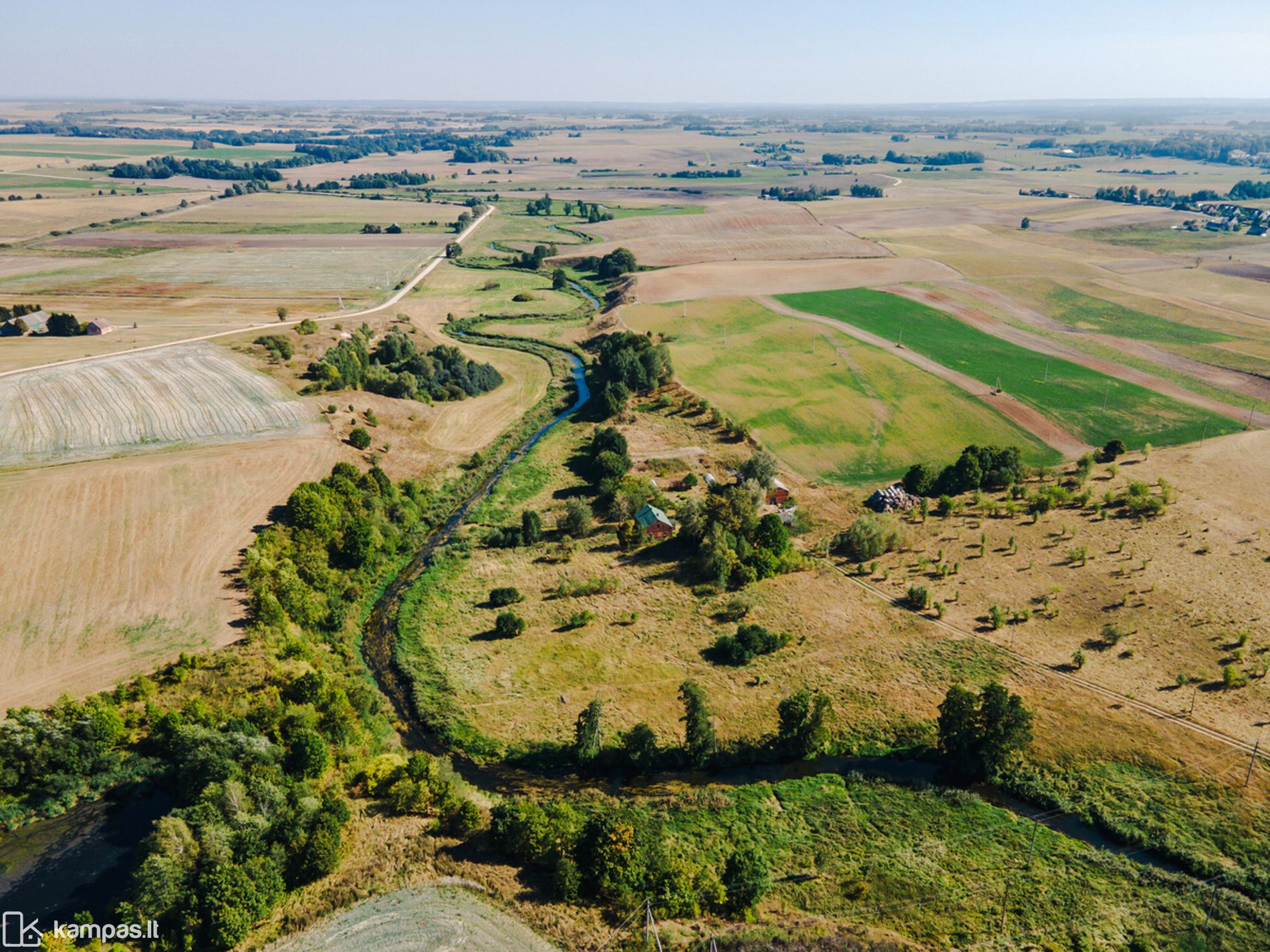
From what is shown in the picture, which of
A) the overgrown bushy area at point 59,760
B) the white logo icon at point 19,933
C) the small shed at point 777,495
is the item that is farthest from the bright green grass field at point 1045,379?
the white logo icon at point 19,933

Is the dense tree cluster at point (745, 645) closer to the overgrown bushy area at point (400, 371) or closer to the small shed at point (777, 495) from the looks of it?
the small shed at point (777, 495)

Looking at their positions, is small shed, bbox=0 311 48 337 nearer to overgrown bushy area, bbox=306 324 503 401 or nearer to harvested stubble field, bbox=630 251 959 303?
overgrown bushy area, bbox=306 324 503 401

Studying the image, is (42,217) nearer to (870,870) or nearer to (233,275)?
(233,275)

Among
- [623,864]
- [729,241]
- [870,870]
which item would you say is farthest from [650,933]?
[729,241]

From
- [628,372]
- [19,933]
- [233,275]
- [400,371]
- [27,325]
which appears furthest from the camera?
[233,275]

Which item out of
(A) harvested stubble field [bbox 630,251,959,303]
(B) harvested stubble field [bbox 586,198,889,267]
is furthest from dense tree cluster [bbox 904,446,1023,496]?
(B) harvested stubble field [bbox 586,198,889,267]

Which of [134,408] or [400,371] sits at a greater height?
[400,371]
